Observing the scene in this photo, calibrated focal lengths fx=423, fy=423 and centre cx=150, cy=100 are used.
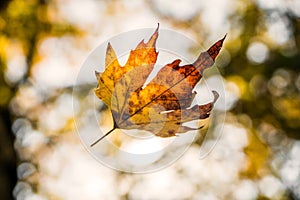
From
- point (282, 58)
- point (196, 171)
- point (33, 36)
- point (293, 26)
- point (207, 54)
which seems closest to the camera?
point (207, 54)

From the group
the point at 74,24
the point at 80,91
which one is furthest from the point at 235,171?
the point at 74,24

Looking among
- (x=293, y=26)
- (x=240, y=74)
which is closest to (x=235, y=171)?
(x=240, y=74)

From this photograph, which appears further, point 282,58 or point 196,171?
point 196,171

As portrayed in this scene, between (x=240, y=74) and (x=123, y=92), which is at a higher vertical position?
(x=123, y=92)

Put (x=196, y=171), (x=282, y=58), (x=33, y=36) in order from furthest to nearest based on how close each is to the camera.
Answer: (x=33, y=36)
(x=196, y=171)
(x=282, y=58)

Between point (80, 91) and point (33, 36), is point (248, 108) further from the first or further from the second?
point (33, 36)

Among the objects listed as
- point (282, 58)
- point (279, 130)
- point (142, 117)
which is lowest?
point (279, 130)
